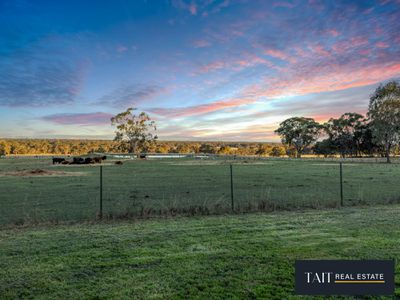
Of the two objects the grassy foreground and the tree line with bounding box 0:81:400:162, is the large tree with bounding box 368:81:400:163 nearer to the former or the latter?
the tree line with bounding box 0:81:400:162

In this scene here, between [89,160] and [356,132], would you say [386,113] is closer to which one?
[356,132]

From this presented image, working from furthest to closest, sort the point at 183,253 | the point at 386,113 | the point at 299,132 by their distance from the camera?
the point at 299,132, the point at 386,113, the point at 183,253

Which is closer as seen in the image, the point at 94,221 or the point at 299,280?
the point at 299,280

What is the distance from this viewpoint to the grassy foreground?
4.65 m

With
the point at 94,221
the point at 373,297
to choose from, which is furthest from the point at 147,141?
the point at 373,297

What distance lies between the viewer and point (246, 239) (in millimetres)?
7047

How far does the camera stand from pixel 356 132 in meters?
89.4

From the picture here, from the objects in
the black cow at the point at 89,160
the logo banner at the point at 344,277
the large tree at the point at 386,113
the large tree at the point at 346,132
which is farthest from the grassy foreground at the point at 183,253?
the large tree at the point at 346,132

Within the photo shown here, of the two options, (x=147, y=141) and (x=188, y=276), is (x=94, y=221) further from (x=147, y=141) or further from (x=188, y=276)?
(x=147, y=141)

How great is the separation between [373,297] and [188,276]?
271cm

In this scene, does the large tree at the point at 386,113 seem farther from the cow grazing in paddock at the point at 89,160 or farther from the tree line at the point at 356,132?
the cow grazing in paddock at the point at 89,160

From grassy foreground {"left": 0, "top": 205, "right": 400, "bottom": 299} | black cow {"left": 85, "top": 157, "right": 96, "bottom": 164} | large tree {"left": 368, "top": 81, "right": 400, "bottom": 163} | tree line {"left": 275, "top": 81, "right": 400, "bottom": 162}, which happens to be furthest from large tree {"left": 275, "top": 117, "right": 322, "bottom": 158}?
grassy foreground {"left": 0, "top": 205, "right": 400, "bottom": 299}

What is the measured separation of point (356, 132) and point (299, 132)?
19.4 metres

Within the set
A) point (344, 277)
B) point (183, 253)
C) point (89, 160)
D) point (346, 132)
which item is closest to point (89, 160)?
point (89, 160)
